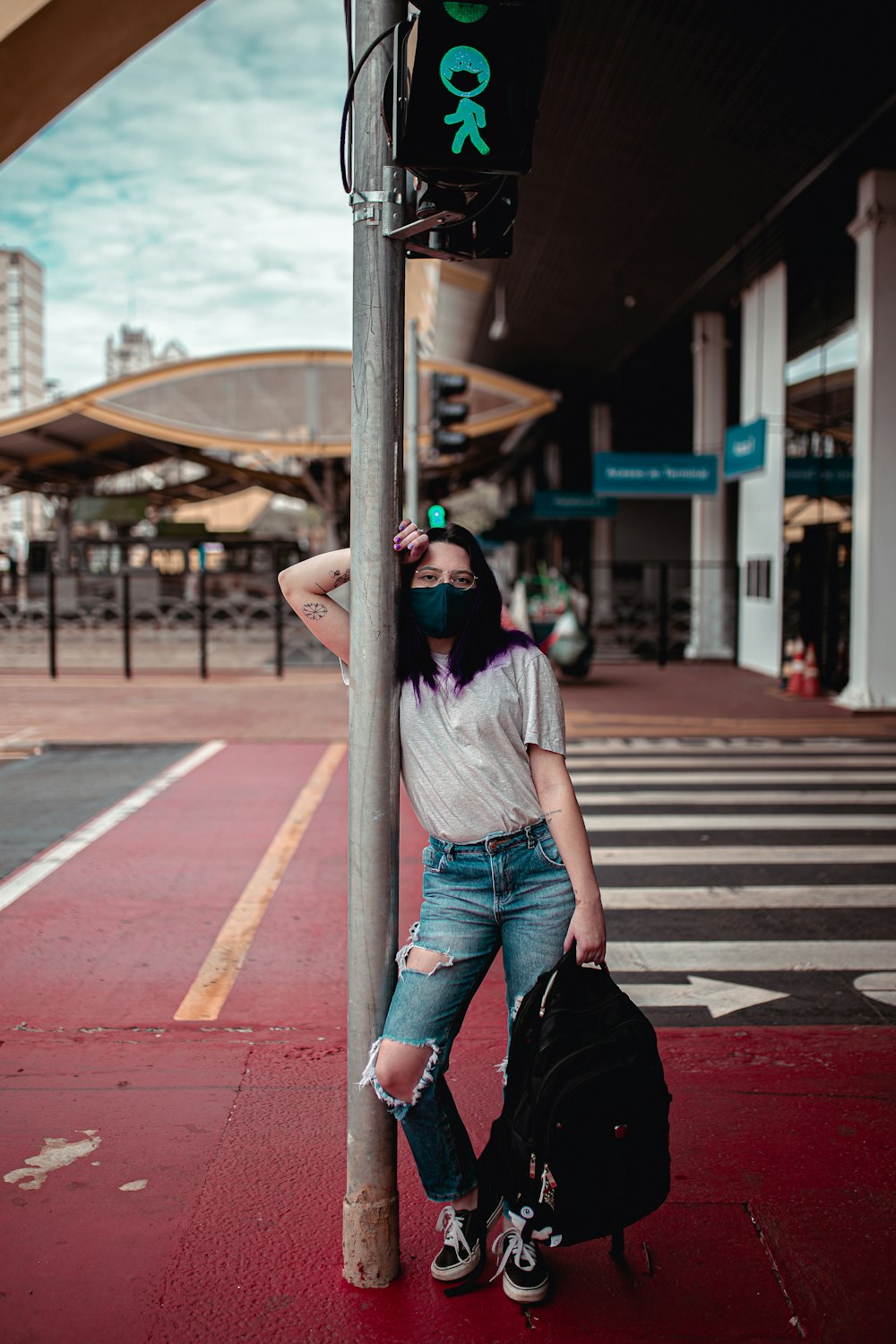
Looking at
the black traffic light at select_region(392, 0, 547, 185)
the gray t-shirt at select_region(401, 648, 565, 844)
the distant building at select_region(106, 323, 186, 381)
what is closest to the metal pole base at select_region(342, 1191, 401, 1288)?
the gray t-shirt at select_region(401, 648, 565, 844)

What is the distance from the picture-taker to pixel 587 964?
2.93 meters

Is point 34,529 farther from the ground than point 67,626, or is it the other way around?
point 34,529

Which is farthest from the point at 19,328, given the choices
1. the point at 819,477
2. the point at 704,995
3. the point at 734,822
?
the point at 704,995

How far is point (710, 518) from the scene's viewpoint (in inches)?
932

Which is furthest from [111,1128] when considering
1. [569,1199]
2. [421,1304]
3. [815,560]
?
[815,560]

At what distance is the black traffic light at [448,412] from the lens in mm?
15805

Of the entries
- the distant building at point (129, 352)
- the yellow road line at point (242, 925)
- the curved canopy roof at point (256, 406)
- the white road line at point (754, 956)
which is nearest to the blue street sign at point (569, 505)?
the curved canopy roof at point (256, 406)

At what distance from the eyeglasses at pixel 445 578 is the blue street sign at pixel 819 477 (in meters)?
14.6

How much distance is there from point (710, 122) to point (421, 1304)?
1452 cm

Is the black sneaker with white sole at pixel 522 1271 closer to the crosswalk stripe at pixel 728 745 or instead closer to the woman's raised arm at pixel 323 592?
the woman's raised arm at pixel 323 592

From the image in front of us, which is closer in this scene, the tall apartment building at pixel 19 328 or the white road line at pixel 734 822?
the white road line at pixel 734 822

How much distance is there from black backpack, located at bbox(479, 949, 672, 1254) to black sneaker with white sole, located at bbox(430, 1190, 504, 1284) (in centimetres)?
25

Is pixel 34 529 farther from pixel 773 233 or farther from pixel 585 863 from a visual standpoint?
pixel 585 863

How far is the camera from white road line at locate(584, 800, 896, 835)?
27.3ft
